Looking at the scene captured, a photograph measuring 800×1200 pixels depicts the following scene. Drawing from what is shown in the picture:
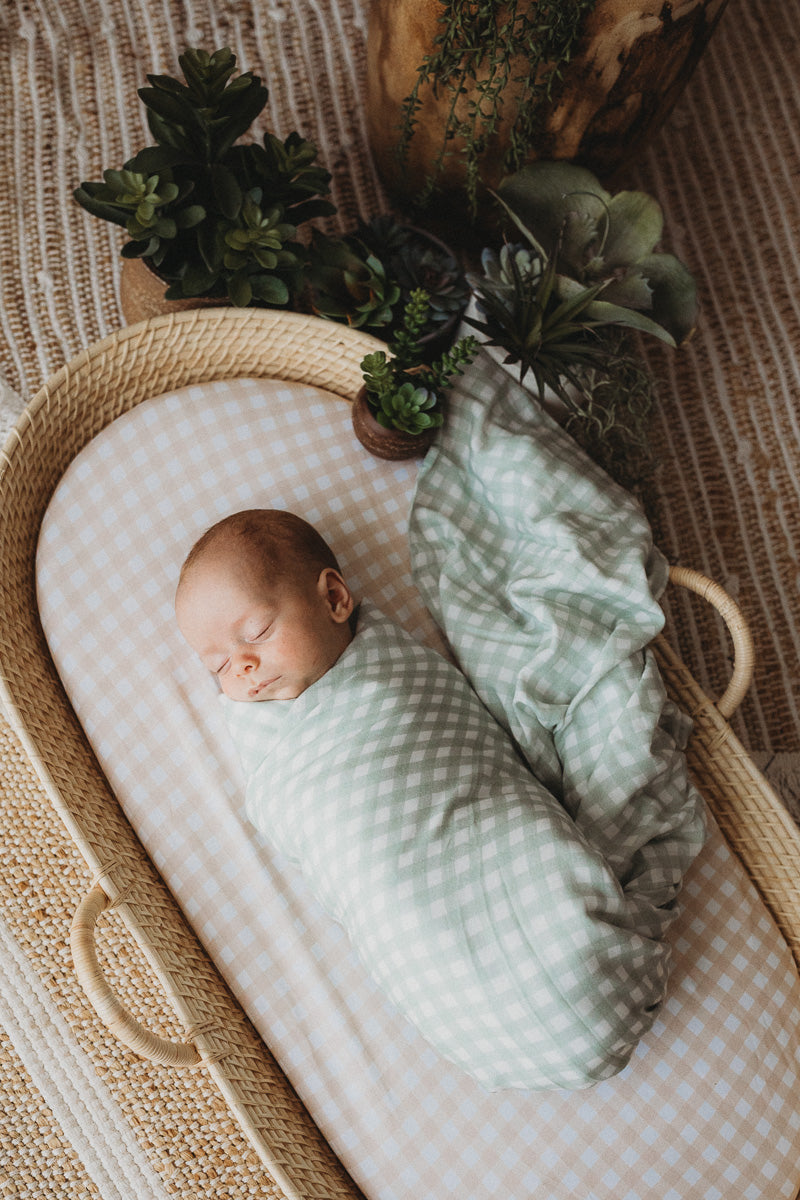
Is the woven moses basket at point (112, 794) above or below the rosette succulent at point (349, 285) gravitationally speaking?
below

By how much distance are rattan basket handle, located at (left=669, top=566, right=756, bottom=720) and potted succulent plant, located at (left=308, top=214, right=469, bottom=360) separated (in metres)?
0.51

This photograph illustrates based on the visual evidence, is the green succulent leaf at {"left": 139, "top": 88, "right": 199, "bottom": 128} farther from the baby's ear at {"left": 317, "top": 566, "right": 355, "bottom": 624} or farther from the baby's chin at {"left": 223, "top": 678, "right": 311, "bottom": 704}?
the baby's chin at {"left": 223, "top": 678, "right": 311, "bottom": 704}

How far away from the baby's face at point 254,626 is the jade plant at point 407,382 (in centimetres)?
25

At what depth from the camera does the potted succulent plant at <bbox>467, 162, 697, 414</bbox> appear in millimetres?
1174

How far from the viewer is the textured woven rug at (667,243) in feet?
4.94

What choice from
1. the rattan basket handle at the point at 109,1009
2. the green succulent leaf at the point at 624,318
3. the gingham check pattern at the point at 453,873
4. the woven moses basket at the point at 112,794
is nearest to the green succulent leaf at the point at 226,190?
the woven moses basket at the point at 112,794

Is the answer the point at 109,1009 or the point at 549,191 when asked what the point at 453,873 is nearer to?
the point at 109,1009

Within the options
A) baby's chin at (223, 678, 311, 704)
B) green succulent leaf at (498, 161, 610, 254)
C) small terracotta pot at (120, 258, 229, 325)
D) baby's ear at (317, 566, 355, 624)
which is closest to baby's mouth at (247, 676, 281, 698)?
baby's chin at (223, 678, 311, 704)

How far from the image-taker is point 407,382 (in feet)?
3.90

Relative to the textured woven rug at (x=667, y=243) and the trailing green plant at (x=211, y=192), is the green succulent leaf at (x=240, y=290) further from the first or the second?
the textured woven rug at (x=667, y=243)

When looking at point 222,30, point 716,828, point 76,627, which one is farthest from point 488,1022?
point 222,30

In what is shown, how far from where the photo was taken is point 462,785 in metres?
1.05

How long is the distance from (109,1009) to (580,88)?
1.34m

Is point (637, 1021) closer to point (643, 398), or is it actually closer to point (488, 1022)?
point (488, 1022)
